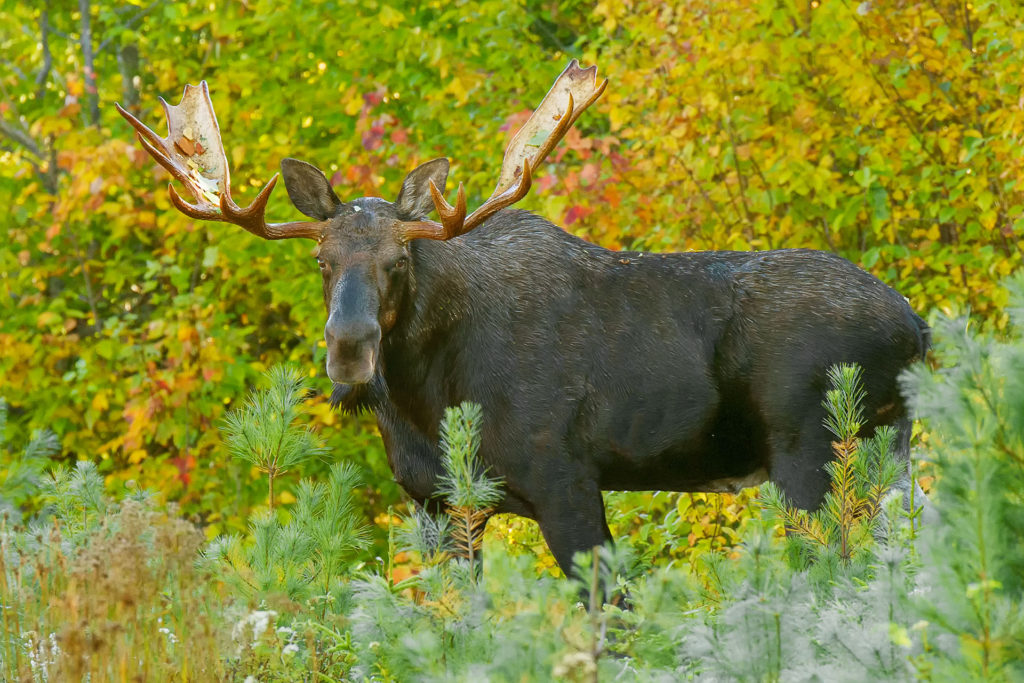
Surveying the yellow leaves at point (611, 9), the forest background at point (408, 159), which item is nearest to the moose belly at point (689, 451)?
the forest background at point (408, 159)

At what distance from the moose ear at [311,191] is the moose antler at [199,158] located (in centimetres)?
17

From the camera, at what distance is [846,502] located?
394 centimetres

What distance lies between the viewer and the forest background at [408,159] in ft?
24.5

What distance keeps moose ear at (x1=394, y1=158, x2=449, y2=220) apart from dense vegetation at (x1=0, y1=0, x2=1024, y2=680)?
82 centimetres

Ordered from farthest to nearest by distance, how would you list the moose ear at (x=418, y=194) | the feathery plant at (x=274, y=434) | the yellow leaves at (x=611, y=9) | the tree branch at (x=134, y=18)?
the tree branch at (x=134, y=18) → the yellow leaves at (x=611, y=9) → the moose ear at (x=418, y=194) → the feathery plant at (x=274, y=434)

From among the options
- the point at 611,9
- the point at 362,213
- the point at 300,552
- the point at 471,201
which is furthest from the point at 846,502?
the point at 471,201

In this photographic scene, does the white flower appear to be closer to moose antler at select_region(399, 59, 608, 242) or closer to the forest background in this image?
moose antler at select_region(399, 59, 608, 242)

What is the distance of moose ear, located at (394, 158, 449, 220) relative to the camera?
495 cm

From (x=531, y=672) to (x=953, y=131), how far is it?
5555 mm

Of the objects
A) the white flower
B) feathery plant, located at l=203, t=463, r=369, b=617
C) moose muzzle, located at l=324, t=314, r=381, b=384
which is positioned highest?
moose muzzle, located at l=324, t=314, r=381, b=384

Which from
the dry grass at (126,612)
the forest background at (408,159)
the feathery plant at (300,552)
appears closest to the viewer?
the dry grass at (126,612)

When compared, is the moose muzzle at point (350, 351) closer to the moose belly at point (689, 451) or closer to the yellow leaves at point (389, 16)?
the moose belly at point (689, 451)

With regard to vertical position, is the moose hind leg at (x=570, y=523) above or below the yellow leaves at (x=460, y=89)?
below

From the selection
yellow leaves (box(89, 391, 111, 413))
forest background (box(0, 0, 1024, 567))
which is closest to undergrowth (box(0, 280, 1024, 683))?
forest background (box(0, 0, 1024, 567))
